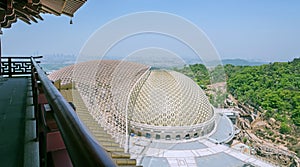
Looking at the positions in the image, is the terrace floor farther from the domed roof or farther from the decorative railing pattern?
the domed roof

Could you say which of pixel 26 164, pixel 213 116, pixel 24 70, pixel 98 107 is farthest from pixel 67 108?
pixel 213 116

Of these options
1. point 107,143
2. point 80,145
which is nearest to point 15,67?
point 107,143

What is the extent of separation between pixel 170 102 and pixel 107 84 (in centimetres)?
544

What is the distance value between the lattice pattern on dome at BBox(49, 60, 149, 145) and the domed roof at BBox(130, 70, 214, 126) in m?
1.55

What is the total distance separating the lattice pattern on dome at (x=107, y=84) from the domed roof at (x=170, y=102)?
155cm

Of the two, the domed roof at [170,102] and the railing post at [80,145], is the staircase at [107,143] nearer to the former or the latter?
the railing post at [80,145]

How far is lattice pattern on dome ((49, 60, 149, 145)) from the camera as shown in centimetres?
1530

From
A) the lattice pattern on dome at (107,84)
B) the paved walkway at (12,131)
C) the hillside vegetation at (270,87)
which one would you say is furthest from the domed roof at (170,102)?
the paved walkway at (12,131)

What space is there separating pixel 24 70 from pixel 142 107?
44.6 ft

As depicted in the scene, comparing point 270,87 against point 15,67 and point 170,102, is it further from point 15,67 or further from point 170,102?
point 15,67

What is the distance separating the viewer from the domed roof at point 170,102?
1850cm

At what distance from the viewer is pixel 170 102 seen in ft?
66.0

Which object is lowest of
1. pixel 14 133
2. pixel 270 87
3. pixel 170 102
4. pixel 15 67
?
pixel 170 102

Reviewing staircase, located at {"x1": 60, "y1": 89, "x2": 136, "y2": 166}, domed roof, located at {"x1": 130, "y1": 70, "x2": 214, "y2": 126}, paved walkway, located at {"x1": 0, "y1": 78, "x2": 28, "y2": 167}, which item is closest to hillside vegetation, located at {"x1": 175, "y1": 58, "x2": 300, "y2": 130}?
domed roof, located at {"x1": 130, "y1": 70, "x2": 214, "y2": 126}
